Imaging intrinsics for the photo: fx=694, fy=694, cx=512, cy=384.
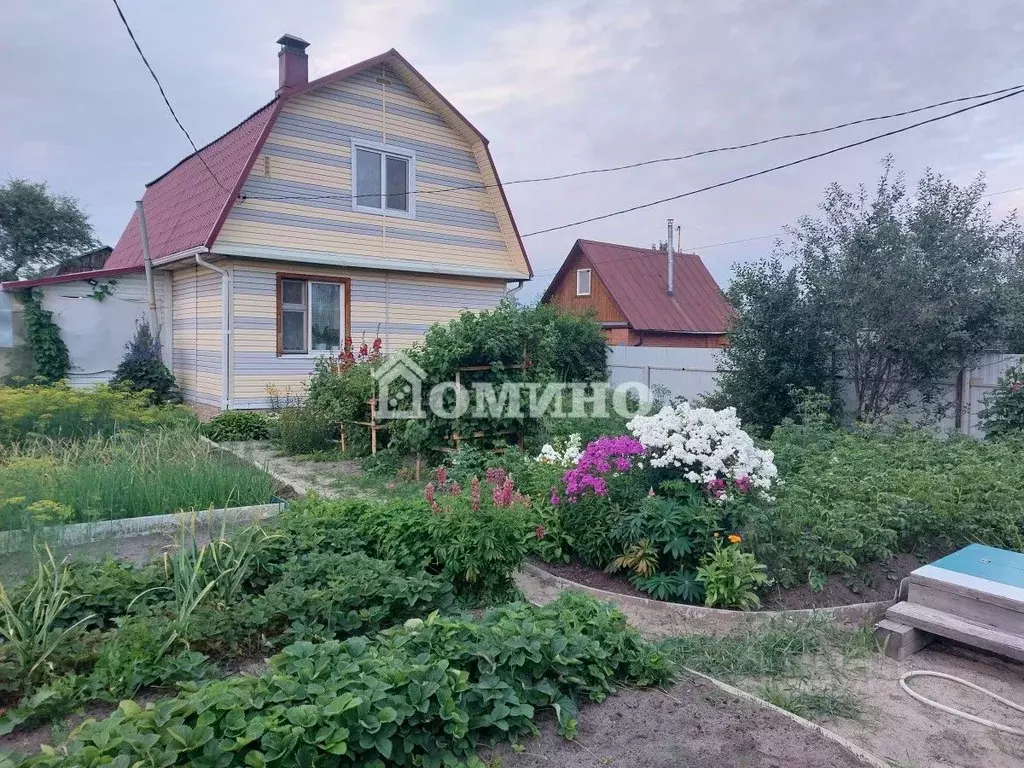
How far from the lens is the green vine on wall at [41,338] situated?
11609 mm

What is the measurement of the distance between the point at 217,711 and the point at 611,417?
680cm

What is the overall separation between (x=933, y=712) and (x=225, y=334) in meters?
10.8

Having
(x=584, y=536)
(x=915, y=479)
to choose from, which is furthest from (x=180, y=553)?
(x=915, y=479)

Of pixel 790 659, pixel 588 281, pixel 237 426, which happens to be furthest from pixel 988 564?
pixel 588 281

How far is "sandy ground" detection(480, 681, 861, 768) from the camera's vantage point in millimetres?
2545

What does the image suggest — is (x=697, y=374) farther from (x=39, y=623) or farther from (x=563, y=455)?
(x=39, y=623)

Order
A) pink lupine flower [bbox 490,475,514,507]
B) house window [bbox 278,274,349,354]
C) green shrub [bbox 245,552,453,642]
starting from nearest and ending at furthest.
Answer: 1. green shrub [bbox 245,552,453,642]
2. pink lupine flower [bbox 490,475,514,507]
3. house window [bbox 278,274,349,354]

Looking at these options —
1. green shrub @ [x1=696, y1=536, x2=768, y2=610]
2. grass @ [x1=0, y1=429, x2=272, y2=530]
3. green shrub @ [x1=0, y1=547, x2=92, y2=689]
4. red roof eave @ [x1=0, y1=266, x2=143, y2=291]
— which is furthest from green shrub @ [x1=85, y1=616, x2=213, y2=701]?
red roof eave @ [x1=0, y1=266, x2=143, y2=291]

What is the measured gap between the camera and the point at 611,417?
870 centimetres

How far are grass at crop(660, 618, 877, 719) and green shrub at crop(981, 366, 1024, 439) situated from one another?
602 cm

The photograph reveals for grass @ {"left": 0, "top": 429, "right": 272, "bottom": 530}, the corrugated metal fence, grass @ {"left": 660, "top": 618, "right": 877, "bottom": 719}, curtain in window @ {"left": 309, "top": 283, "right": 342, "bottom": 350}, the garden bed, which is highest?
curtain in window @ {"left": 309, "top": 283, "right": 342, "bottom": 350}

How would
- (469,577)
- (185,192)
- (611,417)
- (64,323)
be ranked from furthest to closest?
1. (185,192)
2. (64,323)
3. (611,417)
4. (469,577)

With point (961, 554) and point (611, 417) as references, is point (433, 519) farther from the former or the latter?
point (611, 417)

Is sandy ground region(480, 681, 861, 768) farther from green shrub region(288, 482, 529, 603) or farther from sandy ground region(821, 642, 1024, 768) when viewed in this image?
green shrub region(288, 482, 529, 603)
